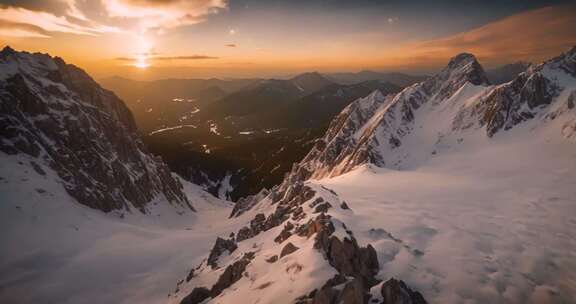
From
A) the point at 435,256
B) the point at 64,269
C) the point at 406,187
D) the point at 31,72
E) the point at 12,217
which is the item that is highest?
the point at 31,72

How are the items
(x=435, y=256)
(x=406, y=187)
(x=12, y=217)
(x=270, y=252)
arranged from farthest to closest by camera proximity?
(x=406, y=187) < (x=12, y=217) < (x=270, y=252) < (x=435, y=256)

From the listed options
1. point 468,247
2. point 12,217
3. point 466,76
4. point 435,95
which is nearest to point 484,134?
point 435,95

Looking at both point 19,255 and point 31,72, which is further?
point 31,72

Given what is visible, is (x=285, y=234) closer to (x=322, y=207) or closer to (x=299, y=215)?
(x=299, y=215)

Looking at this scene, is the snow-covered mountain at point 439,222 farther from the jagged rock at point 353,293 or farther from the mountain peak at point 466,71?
the mountain peak at point 466,71

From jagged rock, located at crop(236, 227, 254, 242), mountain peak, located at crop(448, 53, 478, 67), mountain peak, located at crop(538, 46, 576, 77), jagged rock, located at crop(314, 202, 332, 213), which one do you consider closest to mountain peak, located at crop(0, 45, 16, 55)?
jagged rock, located at crop(236, 227, 254, 242)

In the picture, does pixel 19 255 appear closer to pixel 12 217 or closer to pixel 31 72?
pixel 12 217
